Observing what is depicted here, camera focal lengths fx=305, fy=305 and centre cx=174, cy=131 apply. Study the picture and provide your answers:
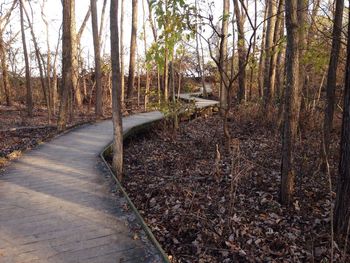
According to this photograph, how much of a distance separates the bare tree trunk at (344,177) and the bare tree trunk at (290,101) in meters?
0.78

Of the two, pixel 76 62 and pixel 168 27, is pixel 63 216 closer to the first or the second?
pixel 168 27

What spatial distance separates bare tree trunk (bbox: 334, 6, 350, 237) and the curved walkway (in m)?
2.34

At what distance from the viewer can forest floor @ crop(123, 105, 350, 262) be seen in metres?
3.82

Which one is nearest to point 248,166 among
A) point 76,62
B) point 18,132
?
point 18,132

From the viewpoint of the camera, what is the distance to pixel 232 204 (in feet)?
15.1

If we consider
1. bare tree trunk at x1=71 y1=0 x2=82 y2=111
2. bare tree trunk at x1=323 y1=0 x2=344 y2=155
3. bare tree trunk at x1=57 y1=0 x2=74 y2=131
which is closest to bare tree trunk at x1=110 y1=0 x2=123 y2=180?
bare tree trunk at x1=323 y1=0 x2=344 y2=155

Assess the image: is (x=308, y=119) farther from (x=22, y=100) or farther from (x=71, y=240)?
(x=22, y=100)

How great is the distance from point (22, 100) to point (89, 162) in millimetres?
18385

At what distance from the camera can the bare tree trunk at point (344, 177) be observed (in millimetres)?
3643

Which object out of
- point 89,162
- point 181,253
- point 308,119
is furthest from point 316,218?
point 308,119

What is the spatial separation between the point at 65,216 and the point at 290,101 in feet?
11.8

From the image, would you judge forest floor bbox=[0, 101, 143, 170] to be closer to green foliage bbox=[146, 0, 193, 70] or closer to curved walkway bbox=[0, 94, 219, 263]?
curved walkway bbox=[0, 94, 219, 263]

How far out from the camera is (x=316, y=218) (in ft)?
14.5

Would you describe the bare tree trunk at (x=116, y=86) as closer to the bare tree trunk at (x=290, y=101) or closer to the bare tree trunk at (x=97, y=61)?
the bare tree trunk at (x=290, y=101)
